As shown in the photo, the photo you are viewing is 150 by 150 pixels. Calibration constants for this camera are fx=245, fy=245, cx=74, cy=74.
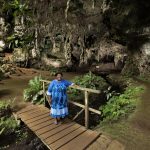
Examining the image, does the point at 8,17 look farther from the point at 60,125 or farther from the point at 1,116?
the point at 60,125

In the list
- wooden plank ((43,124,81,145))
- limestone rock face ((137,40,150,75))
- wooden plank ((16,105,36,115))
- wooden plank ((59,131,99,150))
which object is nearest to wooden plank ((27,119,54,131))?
wooden plank ((43,124,81,145))

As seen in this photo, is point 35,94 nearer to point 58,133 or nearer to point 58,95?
point 58,95

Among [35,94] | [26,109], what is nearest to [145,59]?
[35,94]

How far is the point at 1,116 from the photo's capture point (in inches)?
Result: 400

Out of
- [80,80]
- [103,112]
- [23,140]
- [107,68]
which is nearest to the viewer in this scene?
[23,140]

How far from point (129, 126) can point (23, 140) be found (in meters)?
3.72

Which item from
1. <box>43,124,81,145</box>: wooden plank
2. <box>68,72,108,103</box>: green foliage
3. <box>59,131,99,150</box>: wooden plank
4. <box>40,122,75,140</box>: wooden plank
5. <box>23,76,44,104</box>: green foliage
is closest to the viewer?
<box>59,131,99,150</box>: wooden plank

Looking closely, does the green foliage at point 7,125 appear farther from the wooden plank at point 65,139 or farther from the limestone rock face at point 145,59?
the limestone rock face at point 145,59

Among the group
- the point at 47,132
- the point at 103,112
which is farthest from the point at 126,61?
the point at 47,132

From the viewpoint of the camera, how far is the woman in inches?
309

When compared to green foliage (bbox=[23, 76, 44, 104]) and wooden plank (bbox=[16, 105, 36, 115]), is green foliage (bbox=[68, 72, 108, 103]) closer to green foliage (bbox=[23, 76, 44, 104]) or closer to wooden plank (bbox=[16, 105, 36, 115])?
green foliage (bbox=[23, 76, 44, 104])

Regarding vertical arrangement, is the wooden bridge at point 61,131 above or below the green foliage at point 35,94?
below

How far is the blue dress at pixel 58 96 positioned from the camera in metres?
7.88

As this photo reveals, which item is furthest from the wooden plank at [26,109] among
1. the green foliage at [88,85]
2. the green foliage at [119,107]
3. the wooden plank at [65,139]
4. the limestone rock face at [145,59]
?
the limestone rock face at [145,59]
